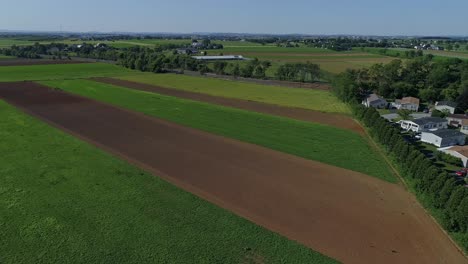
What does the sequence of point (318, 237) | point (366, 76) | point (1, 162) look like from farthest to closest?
1. point (366, 76)
2. point (1, 162)
3. point (318, 237)

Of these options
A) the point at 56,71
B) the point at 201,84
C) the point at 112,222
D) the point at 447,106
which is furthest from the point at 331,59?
the point at 112,222

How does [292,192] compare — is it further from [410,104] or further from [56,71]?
[56,71]

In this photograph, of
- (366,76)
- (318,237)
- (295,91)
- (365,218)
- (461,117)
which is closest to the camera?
(318,237)

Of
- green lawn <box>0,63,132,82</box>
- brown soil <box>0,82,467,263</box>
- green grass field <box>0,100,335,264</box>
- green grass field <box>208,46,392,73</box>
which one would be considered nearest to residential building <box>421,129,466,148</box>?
brown soil <box>0,82,467,263</box>

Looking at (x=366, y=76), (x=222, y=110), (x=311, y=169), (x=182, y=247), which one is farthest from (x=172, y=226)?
(x=366, y=76)

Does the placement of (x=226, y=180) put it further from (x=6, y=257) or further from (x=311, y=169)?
(x=6, y=257)

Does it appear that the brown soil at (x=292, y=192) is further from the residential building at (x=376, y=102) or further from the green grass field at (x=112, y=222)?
the residential building at (x=376, y=102)
